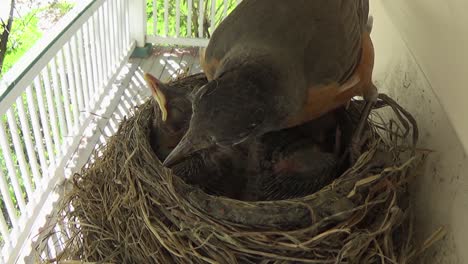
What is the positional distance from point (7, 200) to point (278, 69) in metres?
0.88

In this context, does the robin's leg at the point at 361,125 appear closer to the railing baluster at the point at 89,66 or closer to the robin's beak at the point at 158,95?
the robin's beak at the point at 158,95

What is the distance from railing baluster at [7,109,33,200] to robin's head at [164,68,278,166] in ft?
2.41

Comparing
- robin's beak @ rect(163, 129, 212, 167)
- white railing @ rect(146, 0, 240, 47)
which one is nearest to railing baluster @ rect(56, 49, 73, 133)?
white railing @ rect(146, 0, 240, 47)

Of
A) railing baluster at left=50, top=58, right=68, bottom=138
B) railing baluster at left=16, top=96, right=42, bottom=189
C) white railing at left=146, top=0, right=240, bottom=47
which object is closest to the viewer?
railing baluster at left=16, top=96, right=42, bottom=189

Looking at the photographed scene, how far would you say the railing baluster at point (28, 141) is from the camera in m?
1.42

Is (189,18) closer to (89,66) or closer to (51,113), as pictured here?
(89,66)

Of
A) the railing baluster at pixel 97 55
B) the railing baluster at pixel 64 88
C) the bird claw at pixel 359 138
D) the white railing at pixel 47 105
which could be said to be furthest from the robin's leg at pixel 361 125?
the railing baluster at pixel 97 55

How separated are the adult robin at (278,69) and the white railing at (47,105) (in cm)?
63

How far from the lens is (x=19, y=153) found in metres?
1.44

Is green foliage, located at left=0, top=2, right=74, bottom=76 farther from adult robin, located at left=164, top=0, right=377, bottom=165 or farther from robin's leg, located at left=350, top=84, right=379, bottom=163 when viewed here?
robin's leg, located at left=350, top=84, right=379, bottom=163

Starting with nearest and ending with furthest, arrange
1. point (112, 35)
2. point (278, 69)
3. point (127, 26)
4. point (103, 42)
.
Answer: point (278, 69) < point (103, 42) < point (112, 35) < point (127, 26)

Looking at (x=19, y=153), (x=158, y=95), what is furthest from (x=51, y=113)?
(x=158, y=95)

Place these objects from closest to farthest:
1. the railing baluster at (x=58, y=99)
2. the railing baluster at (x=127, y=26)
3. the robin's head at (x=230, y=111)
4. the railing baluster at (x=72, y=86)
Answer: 1. the robin's head at (x=230, y=111)
2. the railing baluster at (x=58, y=99)
3. the railing baluster at (x=72, y=86)
4. the railing baluster at (x=127, y=26)

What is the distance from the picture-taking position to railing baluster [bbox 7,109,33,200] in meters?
1.36
